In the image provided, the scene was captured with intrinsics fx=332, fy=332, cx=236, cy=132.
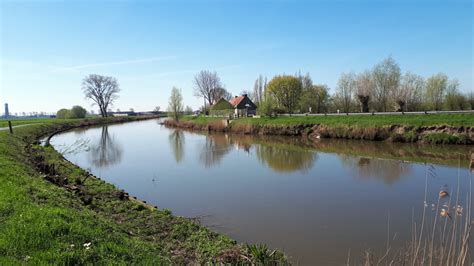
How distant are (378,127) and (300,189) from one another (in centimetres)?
1651

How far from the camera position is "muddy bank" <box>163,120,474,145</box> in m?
21.3

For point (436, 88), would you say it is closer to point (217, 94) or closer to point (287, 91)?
point (287, 91)

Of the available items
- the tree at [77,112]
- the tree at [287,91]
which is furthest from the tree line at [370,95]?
the tree at [77,112]

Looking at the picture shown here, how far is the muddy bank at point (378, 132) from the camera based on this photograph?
21.3 meters

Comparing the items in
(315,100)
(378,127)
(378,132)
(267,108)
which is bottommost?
(378,132)

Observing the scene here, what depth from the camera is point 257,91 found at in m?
66.4

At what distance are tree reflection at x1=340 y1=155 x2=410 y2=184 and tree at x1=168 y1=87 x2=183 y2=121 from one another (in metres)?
44.4

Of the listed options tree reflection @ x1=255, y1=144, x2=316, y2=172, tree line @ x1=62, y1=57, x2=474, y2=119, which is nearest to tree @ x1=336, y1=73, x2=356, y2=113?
tree line @ x1=62, y1=57, x2=474, y2=119

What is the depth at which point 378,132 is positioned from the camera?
25.0 metres

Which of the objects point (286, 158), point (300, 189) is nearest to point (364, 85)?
point (286, 158)

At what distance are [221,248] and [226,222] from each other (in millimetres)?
2358

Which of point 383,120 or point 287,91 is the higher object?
point 287,91

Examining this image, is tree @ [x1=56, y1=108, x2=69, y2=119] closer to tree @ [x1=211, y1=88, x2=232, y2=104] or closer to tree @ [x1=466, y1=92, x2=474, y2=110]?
tree @ [x1=211, y1=88, x2=232, y2=104]

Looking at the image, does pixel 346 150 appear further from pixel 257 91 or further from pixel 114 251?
pixel 257 91
